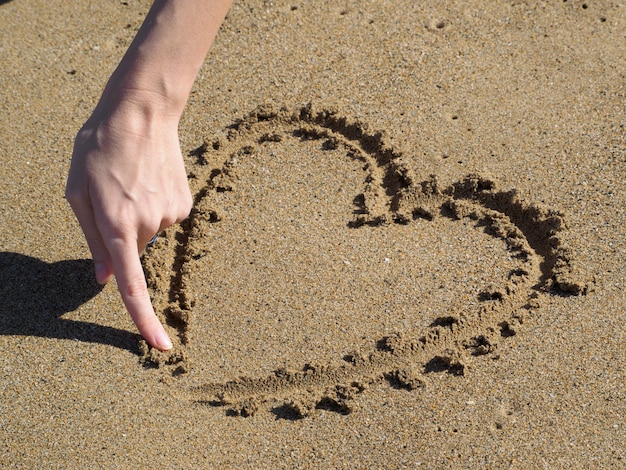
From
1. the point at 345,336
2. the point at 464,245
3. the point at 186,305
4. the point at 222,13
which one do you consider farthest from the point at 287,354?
the point at 222,13

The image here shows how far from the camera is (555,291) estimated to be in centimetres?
226

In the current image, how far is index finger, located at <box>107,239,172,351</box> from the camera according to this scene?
5.69 ft

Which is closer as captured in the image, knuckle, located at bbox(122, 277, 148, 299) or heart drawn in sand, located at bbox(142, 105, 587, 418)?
knuckle, located at bbox(122, 277, 148, 299)

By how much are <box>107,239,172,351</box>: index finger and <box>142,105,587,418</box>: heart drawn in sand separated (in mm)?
60

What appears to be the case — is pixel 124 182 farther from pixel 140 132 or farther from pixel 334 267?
pixel 334 267

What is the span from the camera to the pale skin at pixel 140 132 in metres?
1.64

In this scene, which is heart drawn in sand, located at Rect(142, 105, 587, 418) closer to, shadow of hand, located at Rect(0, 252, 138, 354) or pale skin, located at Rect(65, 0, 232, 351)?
shadow of hand, located at Rect(0, 252, 138, 354)

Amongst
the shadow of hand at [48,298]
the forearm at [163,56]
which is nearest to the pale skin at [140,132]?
the forearm at [163,56]

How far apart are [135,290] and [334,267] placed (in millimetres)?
730

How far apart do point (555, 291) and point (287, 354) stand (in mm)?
837

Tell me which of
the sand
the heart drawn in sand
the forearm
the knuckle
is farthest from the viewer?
the heart drawn in sand

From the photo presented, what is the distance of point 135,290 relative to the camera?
184 centimetres

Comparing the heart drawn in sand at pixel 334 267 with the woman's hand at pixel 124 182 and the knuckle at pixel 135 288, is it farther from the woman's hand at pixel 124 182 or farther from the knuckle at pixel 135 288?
the woman's hand at pixel 124 182

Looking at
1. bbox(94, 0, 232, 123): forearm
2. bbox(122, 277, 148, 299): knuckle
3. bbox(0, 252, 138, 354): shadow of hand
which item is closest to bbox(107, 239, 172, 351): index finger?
bbox(122, 277, 148, 299): knuckle
